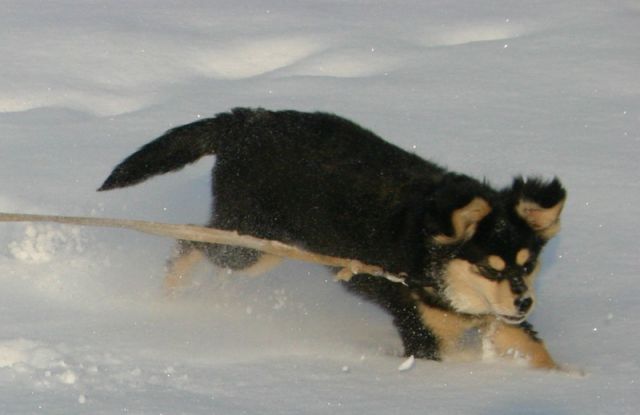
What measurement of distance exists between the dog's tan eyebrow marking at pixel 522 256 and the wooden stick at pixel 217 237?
468mm

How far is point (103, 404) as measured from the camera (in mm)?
3457

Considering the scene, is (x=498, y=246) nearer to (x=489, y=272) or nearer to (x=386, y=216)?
(x=489, y=272)

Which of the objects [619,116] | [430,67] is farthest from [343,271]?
[430,67]

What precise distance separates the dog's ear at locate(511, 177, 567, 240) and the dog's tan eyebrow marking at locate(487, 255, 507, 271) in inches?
8.8

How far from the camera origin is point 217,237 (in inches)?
174

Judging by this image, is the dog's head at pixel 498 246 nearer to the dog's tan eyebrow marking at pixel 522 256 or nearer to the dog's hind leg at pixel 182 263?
the dog's tan eyebrow marking at pixel 522 256

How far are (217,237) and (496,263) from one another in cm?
108

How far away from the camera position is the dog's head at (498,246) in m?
4.30

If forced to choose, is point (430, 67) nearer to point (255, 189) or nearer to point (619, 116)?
point (619, 116)

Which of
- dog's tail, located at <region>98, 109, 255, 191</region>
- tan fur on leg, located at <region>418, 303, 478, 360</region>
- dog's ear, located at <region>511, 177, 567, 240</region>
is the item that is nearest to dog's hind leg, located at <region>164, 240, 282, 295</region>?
dog's tail, located at <region>98, 109, 255, 191</region>

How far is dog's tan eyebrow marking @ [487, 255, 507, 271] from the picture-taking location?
14.2ft

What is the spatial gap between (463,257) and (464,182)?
12.9 inches

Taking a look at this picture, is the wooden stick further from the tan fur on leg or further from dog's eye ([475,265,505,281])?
dog's eye ([475,265,505,281])

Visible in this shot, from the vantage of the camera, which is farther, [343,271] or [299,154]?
[299,154]
